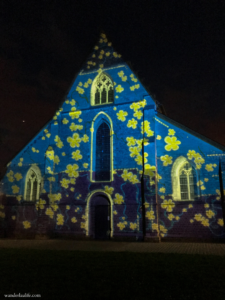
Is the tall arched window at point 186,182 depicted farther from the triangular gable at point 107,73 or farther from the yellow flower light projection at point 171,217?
the triangular gable at point 107,73

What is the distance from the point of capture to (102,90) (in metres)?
18.2

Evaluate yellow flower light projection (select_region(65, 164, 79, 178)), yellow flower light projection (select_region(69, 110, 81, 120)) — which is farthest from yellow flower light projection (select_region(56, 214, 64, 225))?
yellow flower light projection (select_region(69, 110, 81, 120))

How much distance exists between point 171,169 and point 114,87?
22.4 ft

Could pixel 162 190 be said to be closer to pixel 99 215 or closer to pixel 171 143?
pixel 171 143

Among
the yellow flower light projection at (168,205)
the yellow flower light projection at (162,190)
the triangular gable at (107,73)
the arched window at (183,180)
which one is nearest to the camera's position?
the yellow flower light projection at (168,205)

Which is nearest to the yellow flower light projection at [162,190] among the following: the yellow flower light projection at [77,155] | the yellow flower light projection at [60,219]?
the yellow flower light projection at [77,155]

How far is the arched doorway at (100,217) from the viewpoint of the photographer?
15898 millimetres

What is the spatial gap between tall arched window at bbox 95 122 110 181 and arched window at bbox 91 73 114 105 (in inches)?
68.6

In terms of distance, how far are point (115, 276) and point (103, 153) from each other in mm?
10996

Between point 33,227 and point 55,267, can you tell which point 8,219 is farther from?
point 55,267

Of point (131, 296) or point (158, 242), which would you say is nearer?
point (131, 296)

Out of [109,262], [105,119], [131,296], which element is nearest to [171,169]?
[105,119]

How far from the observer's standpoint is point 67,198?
663 inches

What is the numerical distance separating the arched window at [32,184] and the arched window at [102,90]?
638cm
